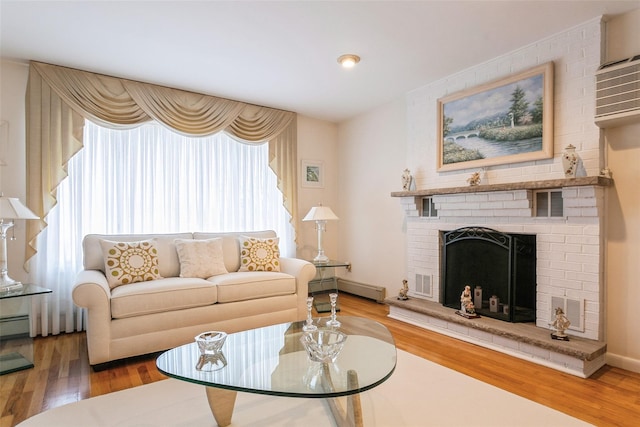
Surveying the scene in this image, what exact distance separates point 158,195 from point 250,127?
4.37 feet

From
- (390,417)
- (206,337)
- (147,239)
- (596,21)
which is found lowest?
(390,417)

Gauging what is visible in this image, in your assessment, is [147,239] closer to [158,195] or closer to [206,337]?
[158,195]

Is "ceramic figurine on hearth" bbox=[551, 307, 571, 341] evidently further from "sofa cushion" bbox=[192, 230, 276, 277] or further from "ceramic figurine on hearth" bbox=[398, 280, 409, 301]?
"sofa cushion" bbox=[192, 230, 276, 277]

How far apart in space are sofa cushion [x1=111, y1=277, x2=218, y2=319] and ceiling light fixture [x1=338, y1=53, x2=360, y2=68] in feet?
7.40

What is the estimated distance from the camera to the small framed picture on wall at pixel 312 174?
16.2ft

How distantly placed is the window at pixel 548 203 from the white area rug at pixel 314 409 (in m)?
1.47

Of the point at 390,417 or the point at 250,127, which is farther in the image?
the point at 250,127

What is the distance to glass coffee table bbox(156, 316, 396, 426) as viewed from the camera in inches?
57.7

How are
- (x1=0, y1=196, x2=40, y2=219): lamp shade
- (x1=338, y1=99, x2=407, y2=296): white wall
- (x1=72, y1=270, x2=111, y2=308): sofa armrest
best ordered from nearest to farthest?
(x1=72, y1=270, x2=111, y2=308): sofa armrest → (x1=0, y1=196, x2=40, y2=219): lamp shade → (x1=338, y1=99, x2=407, y2=296): white wall

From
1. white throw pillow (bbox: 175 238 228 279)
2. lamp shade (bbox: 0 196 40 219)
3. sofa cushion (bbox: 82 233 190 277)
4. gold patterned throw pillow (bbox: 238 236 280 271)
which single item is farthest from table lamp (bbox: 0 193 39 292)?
gold patterned throw pillow (bbox: 238 236 280 271)

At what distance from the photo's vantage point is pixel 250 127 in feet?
14.2

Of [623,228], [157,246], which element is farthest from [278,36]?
[623,228]

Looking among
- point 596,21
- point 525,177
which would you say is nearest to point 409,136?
point 525,177

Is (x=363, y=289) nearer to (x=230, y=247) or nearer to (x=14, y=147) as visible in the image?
(x=230, y=247)
